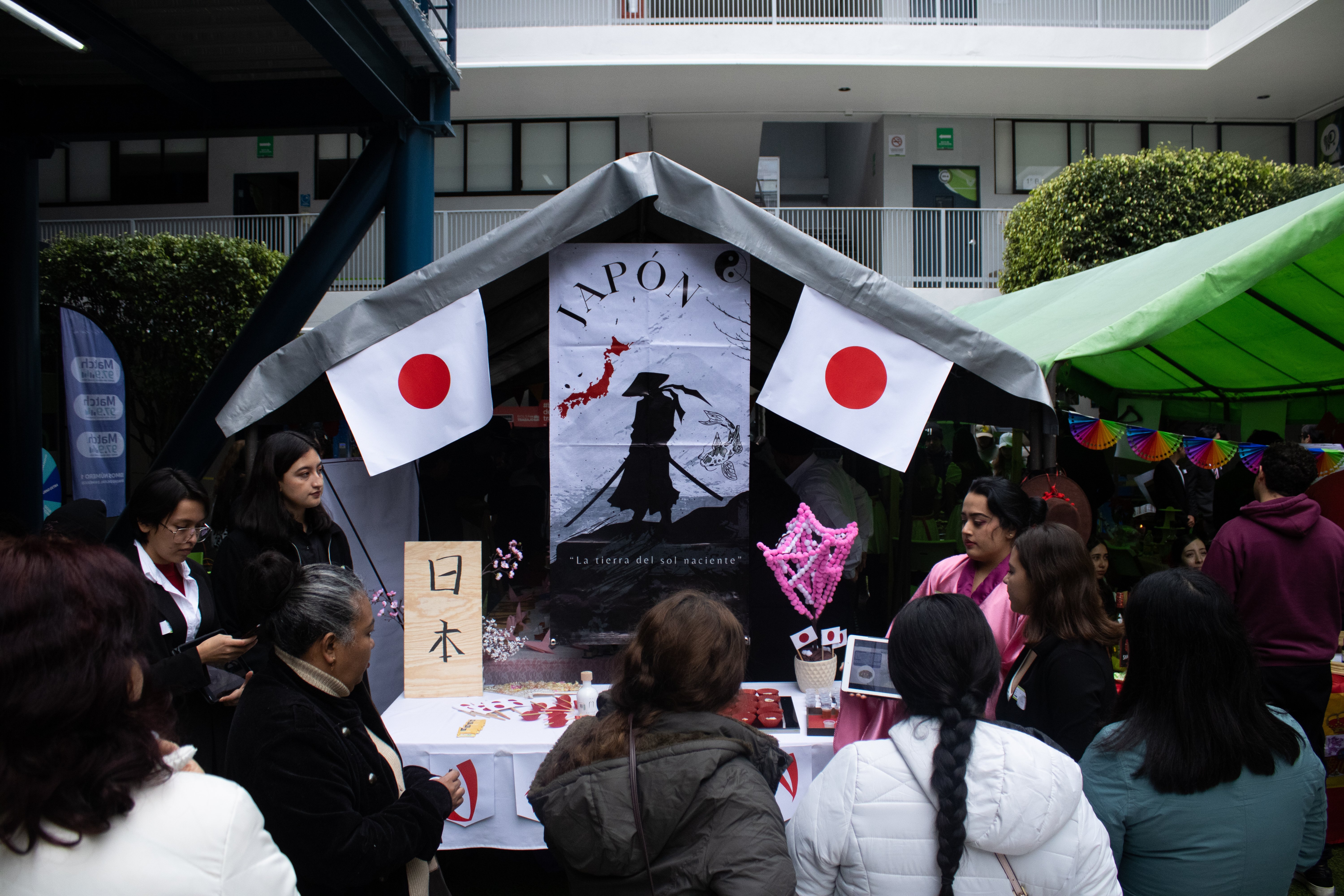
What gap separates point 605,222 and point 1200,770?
A: 114 inches

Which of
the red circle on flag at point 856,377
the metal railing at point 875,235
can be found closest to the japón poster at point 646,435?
the red circle on flag at point 856,377

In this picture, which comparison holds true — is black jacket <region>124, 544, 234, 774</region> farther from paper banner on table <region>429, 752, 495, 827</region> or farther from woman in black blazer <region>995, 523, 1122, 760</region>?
woman in black blazer <region>995, 523, 1122, 760</region>

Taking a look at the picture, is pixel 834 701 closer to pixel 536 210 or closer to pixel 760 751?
pixel 760 751

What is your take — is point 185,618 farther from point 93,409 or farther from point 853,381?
point 93,409

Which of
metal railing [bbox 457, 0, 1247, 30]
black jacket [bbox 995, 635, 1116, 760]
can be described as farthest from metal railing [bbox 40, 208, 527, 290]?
black jacket [bbox 995, 635, 1116, 760]

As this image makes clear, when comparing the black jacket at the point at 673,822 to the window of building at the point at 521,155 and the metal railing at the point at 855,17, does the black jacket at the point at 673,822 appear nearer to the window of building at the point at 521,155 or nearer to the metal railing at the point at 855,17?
the metal railing at the point at 855,17

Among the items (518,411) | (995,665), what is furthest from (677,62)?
(995,665)


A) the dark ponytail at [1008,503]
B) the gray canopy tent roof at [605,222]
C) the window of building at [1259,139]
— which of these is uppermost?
the window of building at [1259,139]

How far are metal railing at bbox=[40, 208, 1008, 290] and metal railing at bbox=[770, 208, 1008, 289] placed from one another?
12 mm

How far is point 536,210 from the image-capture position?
3.47m

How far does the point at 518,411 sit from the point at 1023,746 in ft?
26.3

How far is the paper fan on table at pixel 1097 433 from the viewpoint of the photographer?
5.22 m

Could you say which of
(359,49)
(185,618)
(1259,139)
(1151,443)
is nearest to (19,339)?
(359,49)

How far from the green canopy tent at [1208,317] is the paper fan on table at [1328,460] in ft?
2.66
